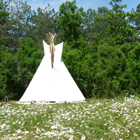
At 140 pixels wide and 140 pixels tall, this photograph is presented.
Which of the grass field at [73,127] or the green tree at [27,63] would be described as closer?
the grass field at [73,127]

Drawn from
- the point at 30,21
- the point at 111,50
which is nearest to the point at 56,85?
the point at 111,50

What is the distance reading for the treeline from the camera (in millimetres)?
13242

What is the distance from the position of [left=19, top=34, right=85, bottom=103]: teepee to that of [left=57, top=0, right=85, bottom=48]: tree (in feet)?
37.2

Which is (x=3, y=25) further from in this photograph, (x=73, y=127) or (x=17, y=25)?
(x=73, y=127)

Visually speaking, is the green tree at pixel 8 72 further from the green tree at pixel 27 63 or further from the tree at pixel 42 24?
the tree at pixel 42 24

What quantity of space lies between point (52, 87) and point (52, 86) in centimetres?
7

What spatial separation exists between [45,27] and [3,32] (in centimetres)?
513

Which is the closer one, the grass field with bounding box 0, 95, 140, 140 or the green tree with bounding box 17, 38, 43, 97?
the grass field with bounding box 0, 95, 140, 140

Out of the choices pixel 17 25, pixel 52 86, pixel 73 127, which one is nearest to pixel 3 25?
pixel 17 25

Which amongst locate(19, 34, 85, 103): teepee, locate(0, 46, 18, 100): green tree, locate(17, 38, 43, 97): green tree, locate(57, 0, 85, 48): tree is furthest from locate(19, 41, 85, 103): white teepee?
locate(57, 0, 85, 48): tree

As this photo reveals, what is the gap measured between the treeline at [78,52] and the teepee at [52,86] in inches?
98.4

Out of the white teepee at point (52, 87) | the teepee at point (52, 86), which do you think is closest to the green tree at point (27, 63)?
the teepee at point (52, 86)

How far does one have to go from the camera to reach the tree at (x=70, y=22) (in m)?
23.5

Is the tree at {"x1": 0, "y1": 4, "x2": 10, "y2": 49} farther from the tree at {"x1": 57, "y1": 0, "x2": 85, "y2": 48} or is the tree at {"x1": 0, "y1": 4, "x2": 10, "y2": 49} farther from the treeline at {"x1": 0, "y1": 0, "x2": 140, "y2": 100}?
the tree at {"x1": 57, "y1": 0, "x2": 85, "y2": 48}
